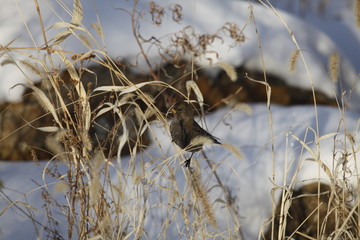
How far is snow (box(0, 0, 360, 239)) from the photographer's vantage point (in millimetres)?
2484

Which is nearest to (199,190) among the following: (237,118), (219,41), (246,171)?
(246,171)

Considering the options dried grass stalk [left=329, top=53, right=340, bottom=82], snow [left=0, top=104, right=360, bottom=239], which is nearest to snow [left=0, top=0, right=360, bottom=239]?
snow [left=0, top=104, right=360, bottom=239]

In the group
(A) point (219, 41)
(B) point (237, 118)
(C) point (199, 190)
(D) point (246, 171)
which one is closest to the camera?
(C) point (199, 190)

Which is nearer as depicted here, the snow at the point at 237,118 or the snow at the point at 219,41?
the snow at the point at 237,118

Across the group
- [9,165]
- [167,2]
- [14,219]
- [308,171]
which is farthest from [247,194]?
[167,2]

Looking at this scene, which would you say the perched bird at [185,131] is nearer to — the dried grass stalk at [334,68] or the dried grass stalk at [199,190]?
the dried grass stalk at [199,190]

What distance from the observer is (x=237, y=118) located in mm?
3180

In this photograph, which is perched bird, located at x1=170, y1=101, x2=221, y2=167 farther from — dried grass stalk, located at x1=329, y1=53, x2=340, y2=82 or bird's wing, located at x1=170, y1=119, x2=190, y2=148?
dried grass stalk, located at x1=329, y1=53, x2=340, y2=82

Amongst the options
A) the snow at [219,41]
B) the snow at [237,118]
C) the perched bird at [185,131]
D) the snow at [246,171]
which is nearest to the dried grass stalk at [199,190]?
the perched bird at [185,131]

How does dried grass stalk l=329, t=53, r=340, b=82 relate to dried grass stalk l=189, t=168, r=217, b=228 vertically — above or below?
above

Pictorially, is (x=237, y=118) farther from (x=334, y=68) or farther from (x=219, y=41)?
(x=334, y=68)

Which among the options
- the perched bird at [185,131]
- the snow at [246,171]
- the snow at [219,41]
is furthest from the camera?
the snow at [219,41]

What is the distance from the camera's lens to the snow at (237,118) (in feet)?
8.15

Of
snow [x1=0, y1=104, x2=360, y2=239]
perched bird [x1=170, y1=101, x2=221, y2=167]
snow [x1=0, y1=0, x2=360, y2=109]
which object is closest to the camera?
perched bird [x1=170, y1=101, x2=221, y2=167]
